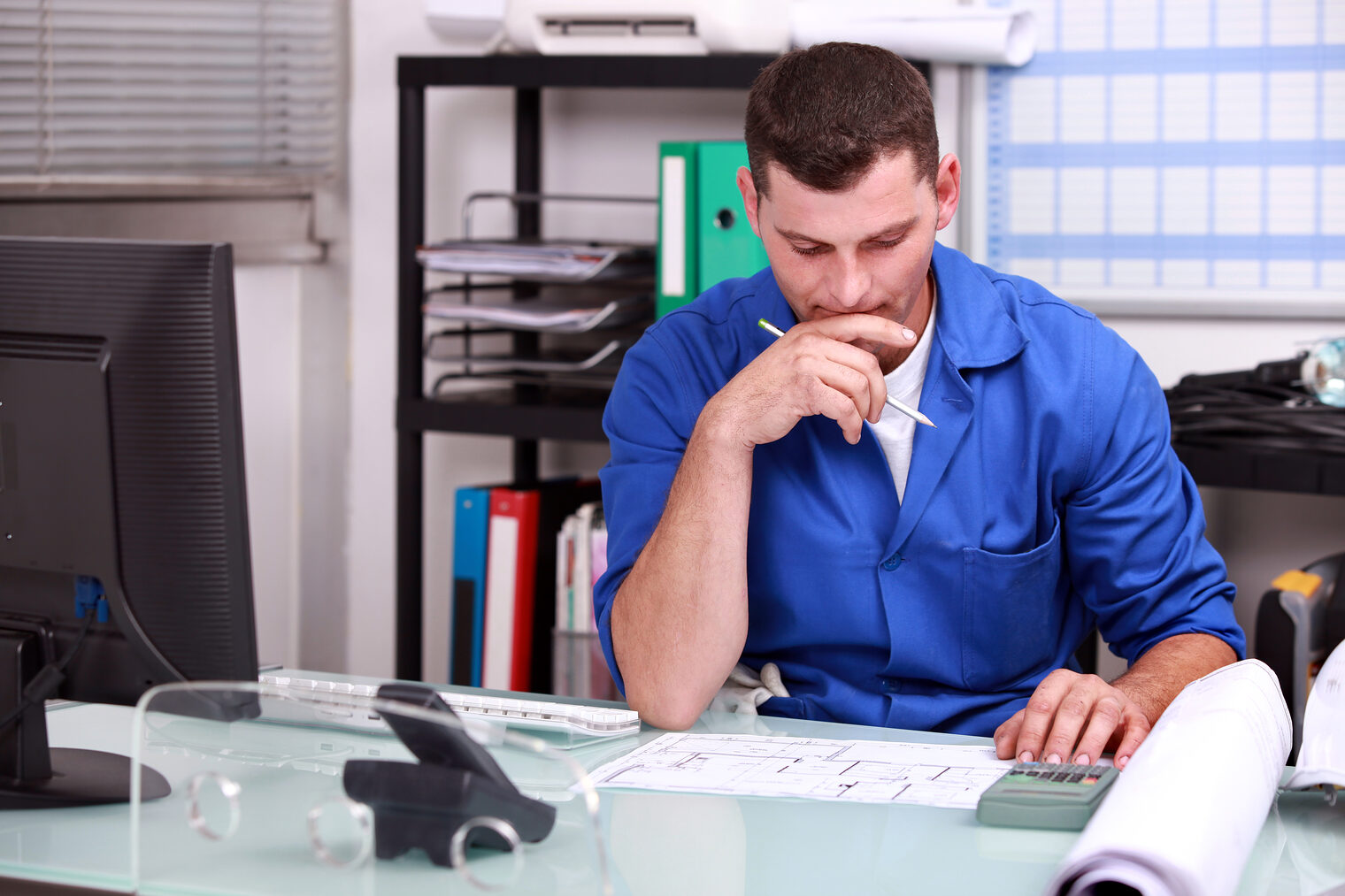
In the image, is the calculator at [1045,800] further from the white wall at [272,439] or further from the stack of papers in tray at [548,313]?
the white wall at [272,439]

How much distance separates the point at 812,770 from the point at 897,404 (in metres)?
0.35

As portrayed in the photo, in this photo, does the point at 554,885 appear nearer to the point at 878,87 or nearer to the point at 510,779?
the point at 510,779

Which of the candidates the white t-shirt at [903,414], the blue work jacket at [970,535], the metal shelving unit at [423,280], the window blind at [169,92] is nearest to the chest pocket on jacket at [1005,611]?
the blue work jacket at [970,535]

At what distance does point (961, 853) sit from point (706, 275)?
4.21 feet

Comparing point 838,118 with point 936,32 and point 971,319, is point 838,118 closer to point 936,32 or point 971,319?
point 971,319

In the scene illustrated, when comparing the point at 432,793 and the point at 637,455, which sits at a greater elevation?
the point at 637,455

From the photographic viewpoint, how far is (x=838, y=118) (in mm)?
1143

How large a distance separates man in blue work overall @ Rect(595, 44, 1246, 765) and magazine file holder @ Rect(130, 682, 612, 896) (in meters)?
0.40

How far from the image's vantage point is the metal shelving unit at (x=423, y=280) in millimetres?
2021

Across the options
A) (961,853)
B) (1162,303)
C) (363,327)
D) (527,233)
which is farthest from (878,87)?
(363,327)

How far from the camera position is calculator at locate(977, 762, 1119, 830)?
33.0 inches

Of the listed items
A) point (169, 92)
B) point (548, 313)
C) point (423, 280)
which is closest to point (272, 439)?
point (423, 280)

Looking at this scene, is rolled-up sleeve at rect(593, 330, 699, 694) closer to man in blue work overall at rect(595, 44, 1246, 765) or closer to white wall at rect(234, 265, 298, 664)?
man in blue work overall at rect(595, 44, 1246, 765)

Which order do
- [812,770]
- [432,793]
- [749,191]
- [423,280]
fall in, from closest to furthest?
[432,793]
[812,770]
[749,191]
[423,280]
